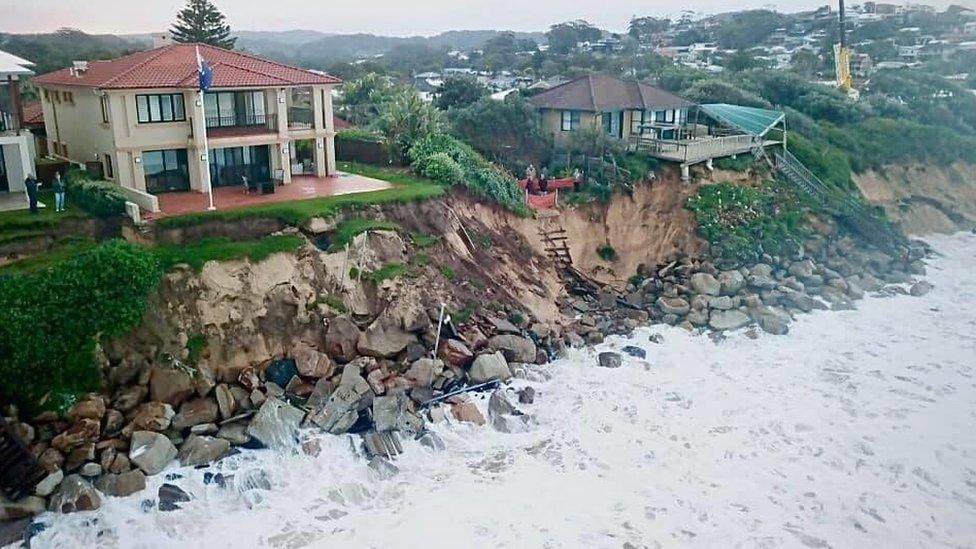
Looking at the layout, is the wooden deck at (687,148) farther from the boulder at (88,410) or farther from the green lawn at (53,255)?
the boulder at (88,410)

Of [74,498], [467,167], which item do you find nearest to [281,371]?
[74,498]

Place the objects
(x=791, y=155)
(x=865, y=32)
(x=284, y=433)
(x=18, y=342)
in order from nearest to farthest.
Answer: (x=18, y=342) < (x=284, y=433) < (x=791, y=155) < (x=865, y=32)

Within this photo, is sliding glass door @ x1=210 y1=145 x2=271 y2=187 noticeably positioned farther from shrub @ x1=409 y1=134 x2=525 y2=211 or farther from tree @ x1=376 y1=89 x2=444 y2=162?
shrub @ x1=409 y1=134 x2=525 y2=211

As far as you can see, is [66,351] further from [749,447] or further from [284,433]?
[749,447]

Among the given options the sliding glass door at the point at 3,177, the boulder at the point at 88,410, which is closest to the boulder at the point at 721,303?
the boulder at the point at 88,410

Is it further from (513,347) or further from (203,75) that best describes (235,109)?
(513,347)

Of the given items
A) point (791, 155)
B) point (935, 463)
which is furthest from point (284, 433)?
point (791, 155)

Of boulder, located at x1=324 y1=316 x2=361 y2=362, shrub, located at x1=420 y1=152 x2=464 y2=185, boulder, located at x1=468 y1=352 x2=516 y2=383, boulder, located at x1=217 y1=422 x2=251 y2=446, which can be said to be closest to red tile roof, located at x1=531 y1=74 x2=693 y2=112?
shrub, located at x1=420 y1=152 x2=464 y2=185
